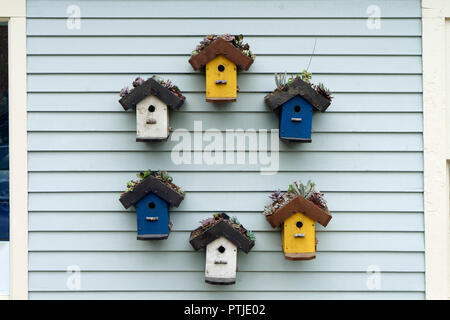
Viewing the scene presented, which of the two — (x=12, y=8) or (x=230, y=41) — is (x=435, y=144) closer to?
(x=230, y=41)

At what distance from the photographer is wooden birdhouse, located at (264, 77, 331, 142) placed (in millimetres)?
2455

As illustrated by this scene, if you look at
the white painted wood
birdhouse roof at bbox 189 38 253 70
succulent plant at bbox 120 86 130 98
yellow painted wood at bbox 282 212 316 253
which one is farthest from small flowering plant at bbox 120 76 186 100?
the white painted wood

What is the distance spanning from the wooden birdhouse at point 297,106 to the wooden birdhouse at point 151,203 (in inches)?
30.5

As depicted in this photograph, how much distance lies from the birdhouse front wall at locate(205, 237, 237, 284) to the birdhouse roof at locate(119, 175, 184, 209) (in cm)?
34

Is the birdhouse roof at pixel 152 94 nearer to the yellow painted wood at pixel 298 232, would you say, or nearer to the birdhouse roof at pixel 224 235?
the birdhouse roof at pixel 224 235

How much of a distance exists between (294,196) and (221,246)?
53cm

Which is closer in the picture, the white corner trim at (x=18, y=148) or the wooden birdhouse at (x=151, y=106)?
the wooden birdhouse at (x=151, y=106)

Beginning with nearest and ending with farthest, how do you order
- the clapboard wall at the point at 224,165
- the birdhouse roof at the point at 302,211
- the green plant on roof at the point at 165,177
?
1. the birdhouse roof at the point at 302,211
2. the green plant on roof at the point at 165,177
3. the clapboard wall at the point at 224,165

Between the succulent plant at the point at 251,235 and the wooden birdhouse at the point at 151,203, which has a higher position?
the wooden birdhouse at the point at 151,203

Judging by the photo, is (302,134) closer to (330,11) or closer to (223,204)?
(223,204)

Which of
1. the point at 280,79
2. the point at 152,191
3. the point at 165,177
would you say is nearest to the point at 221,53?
the point at 280,79

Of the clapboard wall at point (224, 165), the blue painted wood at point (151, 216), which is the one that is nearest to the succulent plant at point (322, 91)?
the clapboard wall at point (224, 165)

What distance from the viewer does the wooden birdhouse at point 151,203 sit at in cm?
243

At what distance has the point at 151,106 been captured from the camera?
246 centimetres
